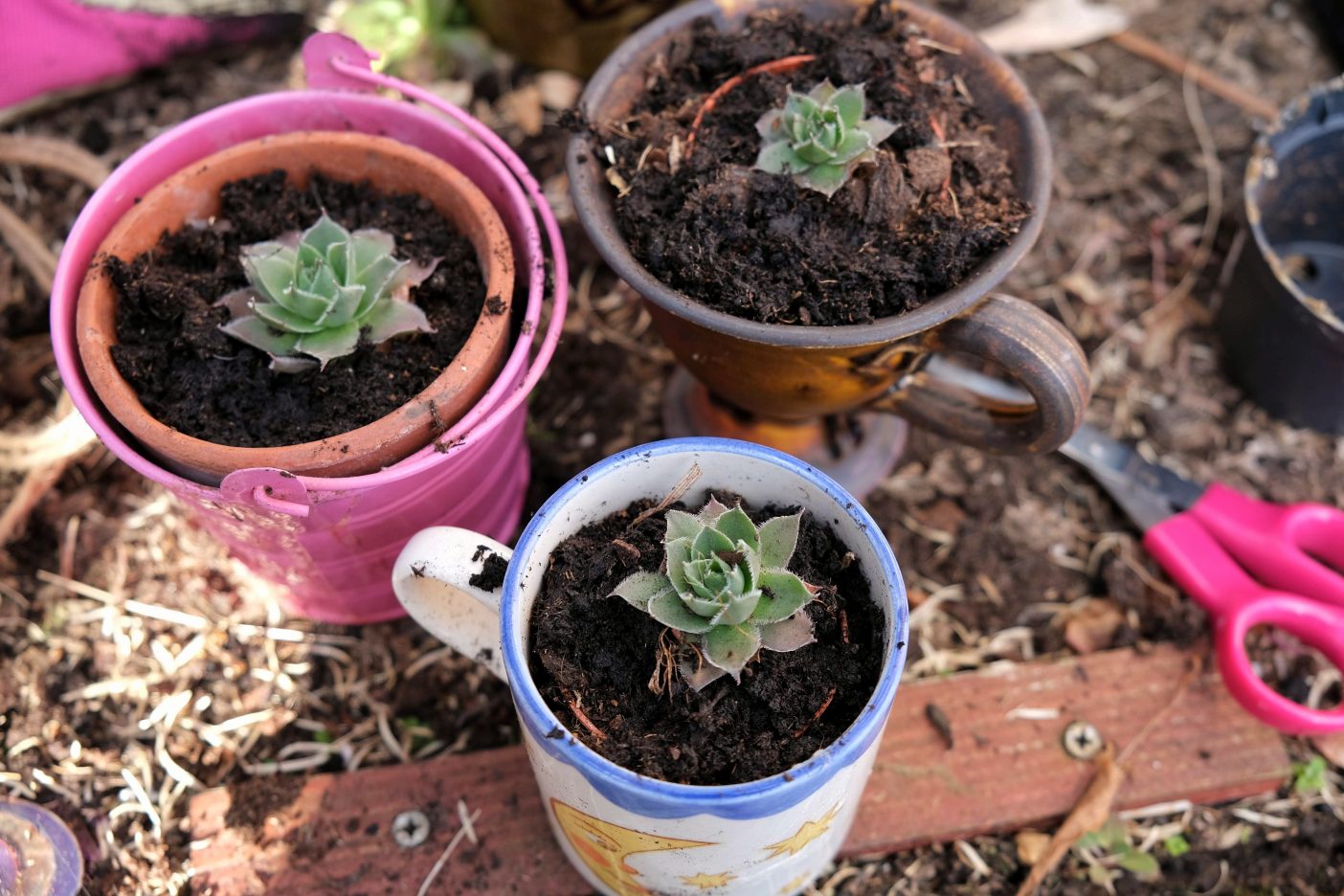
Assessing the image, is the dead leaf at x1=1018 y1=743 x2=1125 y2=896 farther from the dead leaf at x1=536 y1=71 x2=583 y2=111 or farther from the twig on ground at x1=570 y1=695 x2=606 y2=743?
the dead leaf at x1=536 y1=71 x2=583 y2=111

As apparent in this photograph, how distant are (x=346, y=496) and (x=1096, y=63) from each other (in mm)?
2007

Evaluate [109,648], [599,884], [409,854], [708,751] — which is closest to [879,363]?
[708,751]

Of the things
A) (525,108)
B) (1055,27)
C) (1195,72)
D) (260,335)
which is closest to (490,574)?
(260,335)

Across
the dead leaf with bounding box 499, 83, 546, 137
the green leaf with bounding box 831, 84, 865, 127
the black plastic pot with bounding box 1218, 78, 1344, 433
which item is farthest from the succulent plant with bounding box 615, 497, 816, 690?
the dead leaf with bounding box 499, 83, 546, 137

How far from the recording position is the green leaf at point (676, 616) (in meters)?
1.17

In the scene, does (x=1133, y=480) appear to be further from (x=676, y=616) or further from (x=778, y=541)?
(x=676, y=616)

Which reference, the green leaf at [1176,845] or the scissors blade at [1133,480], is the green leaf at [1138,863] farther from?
the scissors blade at [1133,480]

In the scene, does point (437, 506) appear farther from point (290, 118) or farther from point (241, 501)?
point (290, 118)

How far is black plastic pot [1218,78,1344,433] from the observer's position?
6.11 feet

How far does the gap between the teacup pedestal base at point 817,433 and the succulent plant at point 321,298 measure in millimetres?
592

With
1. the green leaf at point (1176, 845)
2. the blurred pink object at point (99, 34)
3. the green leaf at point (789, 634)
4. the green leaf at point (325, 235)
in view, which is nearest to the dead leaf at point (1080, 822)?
the green leaf at point (1176, 845)

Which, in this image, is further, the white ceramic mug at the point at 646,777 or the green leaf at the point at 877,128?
the green leaf at the point at 877,128

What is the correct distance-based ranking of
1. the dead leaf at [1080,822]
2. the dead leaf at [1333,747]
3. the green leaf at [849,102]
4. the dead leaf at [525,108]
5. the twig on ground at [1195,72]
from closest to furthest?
the green leaf at [849,102] → the dead leaf at [1080,822] → the dead leaf at [1333,747] → the dead leaf at [525,108] → the twig on ground at [1195,72]

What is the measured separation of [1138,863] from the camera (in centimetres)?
160
